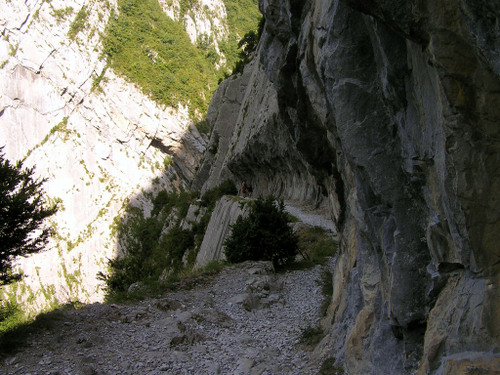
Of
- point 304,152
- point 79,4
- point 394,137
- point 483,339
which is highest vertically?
point 79,4

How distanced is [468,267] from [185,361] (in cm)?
637

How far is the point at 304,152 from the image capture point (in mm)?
10289

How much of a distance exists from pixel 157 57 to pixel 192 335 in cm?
8639

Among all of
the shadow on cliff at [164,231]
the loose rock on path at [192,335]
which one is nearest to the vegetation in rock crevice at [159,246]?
the shadow on cliff at [164,231]

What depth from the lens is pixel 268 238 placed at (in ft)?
46.9

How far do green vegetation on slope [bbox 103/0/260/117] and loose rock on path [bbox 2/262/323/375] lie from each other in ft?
250

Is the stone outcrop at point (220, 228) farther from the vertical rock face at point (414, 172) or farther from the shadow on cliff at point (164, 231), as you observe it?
the vertical rock face at point (414, 172)

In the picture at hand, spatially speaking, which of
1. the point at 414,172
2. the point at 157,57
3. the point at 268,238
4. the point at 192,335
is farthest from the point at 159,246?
the point at 157,57

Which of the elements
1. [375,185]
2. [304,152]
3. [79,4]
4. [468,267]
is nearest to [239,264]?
[304,152]

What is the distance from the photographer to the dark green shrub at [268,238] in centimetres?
1425

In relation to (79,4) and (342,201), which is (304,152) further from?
(79,4)

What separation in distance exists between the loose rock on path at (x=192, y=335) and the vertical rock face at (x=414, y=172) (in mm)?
1540

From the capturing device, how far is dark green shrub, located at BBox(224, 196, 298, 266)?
14250mm

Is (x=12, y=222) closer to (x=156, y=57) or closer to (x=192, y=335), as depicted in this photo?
(x=192, y=335)
